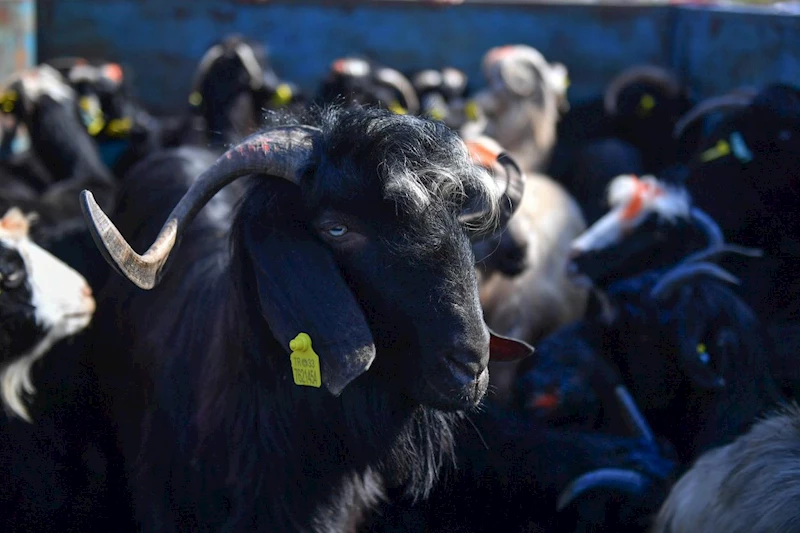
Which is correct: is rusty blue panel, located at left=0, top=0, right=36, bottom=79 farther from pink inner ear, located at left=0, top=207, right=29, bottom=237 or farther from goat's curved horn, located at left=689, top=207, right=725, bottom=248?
goat's curved horn, located at left=689, top=207, right=725, bottom=248

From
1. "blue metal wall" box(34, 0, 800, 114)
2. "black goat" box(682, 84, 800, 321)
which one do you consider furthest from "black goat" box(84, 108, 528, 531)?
"blue metal wall" box(34, 0, 800, 114)

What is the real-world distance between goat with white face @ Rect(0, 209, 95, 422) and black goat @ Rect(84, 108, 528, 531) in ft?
1.98

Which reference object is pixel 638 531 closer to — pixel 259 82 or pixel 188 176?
pixel 188 176

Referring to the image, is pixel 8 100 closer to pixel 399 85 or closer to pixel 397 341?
pixel 399 85

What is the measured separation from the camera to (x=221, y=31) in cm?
873

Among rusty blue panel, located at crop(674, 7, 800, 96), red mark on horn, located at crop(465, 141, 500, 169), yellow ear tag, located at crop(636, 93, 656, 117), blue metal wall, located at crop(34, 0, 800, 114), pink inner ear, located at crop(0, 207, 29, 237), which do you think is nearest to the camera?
pink inner ear, located at crop(0, 207, 29, 237)

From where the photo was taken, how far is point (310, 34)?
8.75 meters

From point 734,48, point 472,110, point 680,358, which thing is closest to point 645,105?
point 734,48

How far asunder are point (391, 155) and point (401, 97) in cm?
532

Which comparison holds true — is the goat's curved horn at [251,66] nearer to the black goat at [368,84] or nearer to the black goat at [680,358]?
the black goat at [368,84]

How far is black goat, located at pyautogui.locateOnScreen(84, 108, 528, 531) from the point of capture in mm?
2488

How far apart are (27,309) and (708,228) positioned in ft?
10.8

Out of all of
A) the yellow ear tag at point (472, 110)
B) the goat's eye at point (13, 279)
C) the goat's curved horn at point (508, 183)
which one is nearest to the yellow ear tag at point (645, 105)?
the yellow ear tag at point (472, 110)

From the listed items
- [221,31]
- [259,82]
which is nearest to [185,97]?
[221,31]
